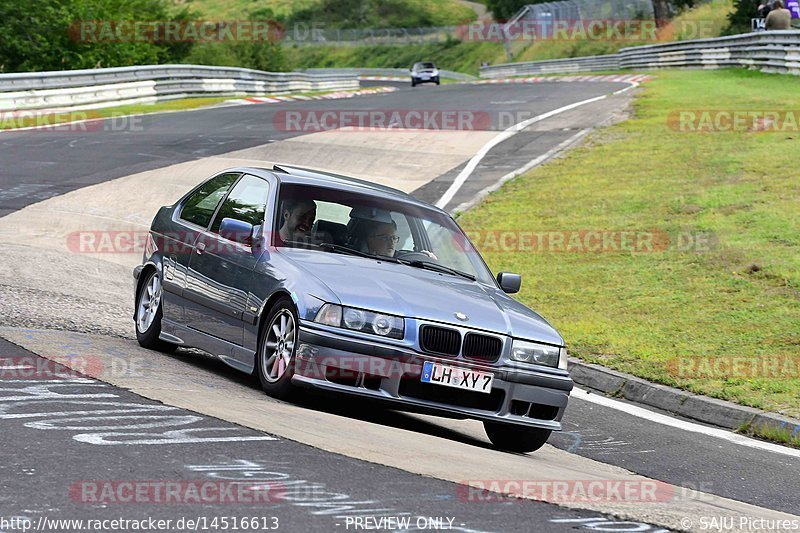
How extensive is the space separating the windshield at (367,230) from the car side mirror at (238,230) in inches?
7.5

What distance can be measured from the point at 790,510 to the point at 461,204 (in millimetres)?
12663

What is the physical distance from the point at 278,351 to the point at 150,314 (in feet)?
7.40

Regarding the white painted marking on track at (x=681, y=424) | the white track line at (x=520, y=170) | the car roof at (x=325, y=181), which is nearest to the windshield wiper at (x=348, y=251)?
the car roof at (x=325, y=181)

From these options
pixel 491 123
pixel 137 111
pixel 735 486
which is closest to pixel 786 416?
pixel 735 486

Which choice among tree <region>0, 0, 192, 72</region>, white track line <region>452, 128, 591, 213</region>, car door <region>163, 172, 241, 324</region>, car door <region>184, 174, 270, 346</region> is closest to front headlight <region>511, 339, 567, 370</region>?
car door <region>184, 174, 270, 346</region>

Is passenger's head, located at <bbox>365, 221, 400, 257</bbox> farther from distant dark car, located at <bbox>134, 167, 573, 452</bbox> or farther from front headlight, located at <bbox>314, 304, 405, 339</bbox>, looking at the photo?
front headlight, located at <bbox>314, 304, 405, 339</bbox>

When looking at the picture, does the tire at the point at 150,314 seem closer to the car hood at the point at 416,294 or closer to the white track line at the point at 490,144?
the car hood at the point at 416,294

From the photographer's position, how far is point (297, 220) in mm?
8688

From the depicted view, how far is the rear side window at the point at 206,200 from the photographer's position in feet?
31.2

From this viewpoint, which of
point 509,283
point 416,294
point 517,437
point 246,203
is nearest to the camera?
point 416,294

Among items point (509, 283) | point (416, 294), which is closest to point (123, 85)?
point (509, 283)

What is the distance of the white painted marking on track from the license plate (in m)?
2.36

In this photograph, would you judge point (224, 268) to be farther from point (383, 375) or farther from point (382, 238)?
point (383, 375)

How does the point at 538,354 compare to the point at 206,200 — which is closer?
the point at 538,354
